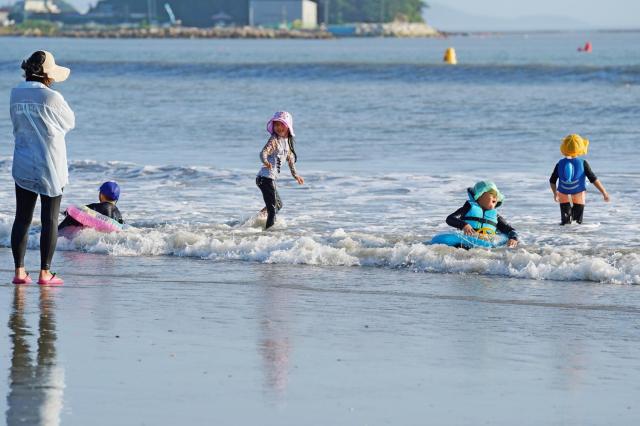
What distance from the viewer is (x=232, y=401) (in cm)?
554

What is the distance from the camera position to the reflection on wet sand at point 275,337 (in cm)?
595

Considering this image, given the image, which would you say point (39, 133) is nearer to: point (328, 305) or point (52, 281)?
point (52, 281)

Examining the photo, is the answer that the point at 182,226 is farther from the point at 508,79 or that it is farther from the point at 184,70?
the point at 184,70

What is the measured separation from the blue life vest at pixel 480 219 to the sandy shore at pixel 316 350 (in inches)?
42.7

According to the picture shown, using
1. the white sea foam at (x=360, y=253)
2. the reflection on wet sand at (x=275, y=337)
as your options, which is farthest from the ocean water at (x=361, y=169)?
the reflection on wet sand at (x=275, y=337)

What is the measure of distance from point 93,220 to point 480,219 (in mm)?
3389

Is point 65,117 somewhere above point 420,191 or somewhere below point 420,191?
above

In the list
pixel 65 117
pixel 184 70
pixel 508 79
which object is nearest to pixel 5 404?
pixel 65 117

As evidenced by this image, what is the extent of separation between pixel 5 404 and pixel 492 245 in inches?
217

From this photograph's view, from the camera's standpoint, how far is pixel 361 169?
18.8 meters

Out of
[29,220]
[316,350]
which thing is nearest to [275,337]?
[316,350]

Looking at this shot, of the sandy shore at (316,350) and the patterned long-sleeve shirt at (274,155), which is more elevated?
the patterned long-sleeve shirt at (274,155)

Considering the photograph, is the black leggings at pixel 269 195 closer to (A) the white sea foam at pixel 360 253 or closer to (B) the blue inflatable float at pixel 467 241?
(A) the white sea foam at pixel 360 253

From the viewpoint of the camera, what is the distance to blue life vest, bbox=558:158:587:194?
12289 mm
